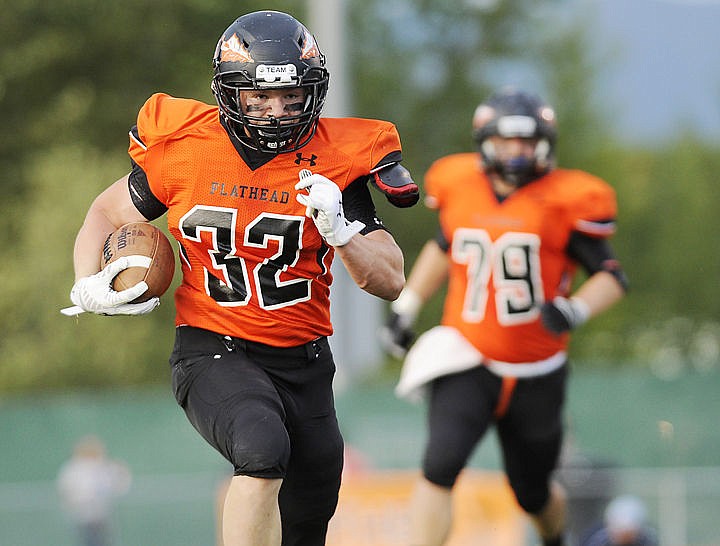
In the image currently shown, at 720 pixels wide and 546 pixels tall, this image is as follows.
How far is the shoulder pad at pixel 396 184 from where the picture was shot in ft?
15.3

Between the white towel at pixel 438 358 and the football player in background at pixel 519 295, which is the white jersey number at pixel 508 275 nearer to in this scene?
the football player in background at pixel 519 295

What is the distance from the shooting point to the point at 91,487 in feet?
43.5

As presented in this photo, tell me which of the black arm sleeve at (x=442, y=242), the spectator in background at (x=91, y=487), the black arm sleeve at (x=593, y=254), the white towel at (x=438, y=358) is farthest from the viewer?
the spectator in background at (x=91, y=487)

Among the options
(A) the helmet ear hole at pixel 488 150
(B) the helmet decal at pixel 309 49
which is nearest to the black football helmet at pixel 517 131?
(A) the helmet ear hole at pixel 488 150

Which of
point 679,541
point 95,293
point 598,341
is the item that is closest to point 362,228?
point 95,293

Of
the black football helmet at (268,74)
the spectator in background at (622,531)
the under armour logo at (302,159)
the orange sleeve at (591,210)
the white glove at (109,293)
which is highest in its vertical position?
the black football helmet at (268,74)

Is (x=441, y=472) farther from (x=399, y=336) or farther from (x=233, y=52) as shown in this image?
(x=233, y=52)

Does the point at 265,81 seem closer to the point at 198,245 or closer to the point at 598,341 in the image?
the point at 198,245

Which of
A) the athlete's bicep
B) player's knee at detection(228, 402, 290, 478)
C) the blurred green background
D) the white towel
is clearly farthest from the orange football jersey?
the blurred green background

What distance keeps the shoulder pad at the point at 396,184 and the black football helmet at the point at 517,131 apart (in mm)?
2141

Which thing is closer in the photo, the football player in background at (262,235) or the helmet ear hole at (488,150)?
the football player in background at (262,235)

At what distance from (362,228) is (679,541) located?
8523 mm

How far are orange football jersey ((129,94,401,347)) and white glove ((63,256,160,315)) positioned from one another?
0.19 metres

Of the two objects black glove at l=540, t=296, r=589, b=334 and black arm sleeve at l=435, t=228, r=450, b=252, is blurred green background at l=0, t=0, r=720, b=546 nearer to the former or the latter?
black arm sleeve at l=435, t=228, r=450, b=252
